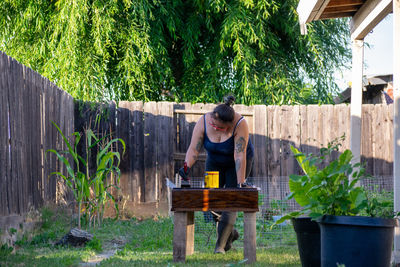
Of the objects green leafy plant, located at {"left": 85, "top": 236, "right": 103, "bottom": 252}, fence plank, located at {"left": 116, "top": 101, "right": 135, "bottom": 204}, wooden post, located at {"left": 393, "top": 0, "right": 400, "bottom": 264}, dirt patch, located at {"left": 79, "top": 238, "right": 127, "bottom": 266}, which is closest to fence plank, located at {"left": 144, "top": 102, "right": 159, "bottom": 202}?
fence plank, located at {"left": 116, "top": 101, "right": 135, "bottom": 204}

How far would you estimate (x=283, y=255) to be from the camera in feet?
17.9

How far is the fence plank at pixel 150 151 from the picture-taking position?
28.6 feet

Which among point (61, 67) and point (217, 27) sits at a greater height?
point (217, 27)

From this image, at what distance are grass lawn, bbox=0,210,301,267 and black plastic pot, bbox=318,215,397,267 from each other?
2.68 feet

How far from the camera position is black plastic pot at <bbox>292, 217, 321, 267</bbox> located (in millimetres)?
4250

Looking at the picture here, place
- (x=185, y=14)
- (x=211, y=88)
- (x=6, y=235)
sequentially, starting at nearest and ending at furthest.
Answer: (x=6, y=235) < (x=211, y=88) < (x=185, y=14)

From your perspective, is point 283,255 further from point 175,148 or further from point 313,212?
point 175,148

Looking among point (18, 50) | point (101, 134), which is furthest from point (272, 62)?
point (18, 50)

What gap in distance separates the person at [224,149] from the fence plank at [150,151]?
326cm

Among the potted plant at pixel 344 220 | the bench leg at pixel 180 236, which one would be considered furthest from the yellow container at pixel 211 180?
the potted plant at pixel 344 220

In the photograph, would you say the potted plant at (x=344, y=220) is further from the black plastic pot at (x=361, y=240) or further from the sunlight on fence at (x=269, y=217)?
the sunlight on fence at (x=269, y=217)

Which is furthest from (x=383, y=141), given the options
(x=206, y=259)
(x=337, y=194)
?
(x=337, y=194)

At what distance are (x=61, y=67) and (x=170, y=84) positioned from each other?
2636mm

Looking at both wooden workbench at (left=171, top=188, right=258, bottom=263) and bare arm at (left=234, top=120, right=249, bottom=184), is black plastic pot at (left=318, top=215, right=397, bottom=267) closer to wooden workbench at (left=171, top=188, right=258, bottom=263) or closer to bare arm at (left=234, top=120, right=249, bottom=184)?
wooden workbench at (left=171, top=188, right=258, bottom=263)
